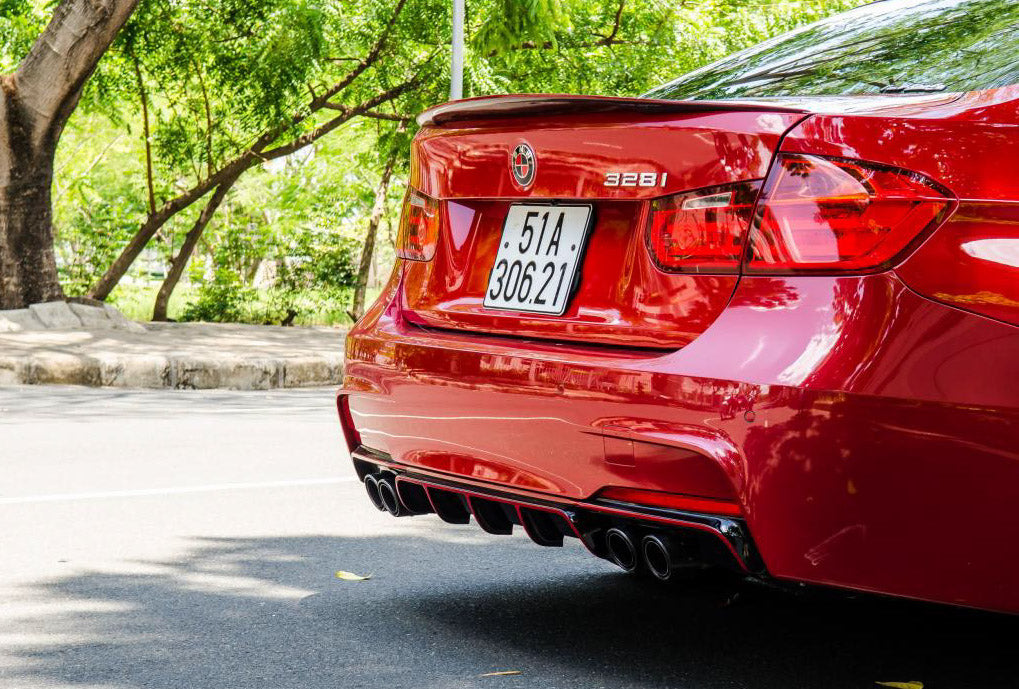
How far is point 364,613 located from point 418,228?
3.60 ft

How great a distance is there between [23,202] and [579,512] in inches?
427

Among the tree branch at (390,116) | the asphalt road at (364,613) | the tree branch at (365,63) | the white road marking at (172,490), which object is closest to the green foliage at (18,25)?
the tree branch at (365,63)

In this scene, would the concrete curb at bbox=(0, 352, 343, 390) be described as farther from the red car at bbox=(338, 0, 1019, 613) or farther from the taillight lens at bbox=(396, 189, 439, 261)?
the red car at bbox=(338, 0, 1019, 613)

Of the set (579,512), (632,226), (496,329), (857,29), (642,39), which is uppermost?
(642,39)

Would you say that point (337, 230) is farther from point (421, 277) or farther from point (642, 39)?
point (421, 277)

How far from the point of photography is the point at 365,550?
4547mm

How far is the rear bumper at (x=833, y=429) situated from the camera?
243cm

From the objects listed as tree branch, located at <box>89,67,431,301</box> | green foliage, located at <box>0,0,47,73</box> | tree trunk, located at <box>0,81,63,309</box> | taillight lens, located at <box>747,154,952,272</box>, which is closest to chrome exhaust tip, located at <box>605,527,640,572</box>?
taillight lens, located at <box>747,154,952,272</box>

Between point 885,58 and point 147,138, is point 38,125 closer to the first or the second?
point 147,138

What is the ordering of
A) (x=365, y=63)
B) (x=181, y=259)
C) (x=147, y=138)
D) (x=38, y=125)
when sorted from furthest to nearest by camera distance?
(x=181, y=259) → (x=147, y=138) → (x=365, y=63) → (x=38, y=125)

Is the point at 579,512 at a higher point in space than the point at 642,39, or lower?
lower

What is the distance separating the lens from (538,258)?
125 inches

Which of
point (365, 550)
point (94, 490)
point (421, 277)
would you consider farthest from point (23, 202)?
point (421, 277)

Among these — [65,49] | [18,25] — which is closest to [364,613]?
[65,49]
